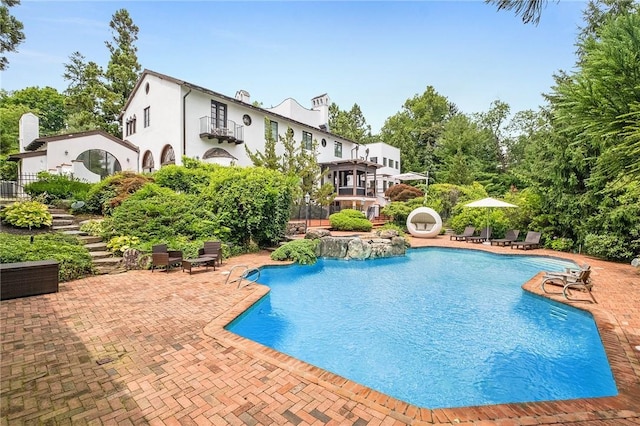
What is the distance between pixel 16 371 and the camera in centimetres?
365

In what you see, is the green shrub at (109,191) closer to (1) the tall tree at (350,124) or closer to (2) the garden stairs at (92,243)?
(2) the garden stairs at (92,243)

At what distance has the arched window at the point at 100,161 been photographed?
1845 cm

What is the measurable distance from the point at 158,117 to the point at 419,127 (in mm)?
35320

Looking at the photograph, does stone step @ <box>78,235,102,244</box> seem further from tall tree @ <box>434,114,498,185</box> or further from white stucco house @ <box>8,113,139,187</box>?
tall tree @ <box>434,114,498,185</box>

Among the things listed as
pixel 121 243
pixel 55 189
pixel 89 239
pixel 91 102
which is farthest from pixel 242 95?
pixel 121 243

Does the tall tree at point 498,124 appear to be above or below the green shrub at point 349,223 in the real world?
above

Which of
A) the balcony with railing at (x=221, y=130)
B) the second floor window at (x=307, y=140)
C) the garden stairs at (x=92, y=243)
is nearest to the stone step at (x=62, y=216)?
the garden stairs at (x=92, y=243)

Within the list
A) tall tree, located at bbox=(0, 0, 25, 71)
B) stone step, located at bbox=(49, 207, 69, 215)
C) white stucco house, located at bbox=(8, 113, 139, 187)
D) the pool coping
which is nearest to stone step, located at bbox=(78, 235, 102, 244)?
stone step, located at bbox=(49, 207, 69, 215)

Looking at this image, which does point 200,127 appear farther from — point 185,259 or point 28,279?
point 28,279

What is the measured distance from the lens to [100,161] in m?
19.4

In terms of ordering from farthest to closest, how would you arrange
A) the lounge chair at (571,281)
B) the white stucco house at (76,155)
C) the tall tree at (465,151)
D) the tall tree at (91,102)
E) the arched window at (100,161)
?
the tall tree at (465,151) < the tall tree at (91,102) < the arched window at (100,161) < the white stucco house at (76,155) < the lounge chair at (571,281)

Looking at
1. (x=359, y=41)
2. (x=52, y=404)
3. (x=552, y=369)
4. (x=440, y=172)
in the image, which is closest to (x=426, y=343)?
(x=552, y=369)

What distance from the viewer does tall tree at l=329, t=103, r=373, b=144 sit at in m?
44.2

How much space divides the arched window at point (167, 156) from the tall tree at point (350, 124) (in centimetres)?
2616
